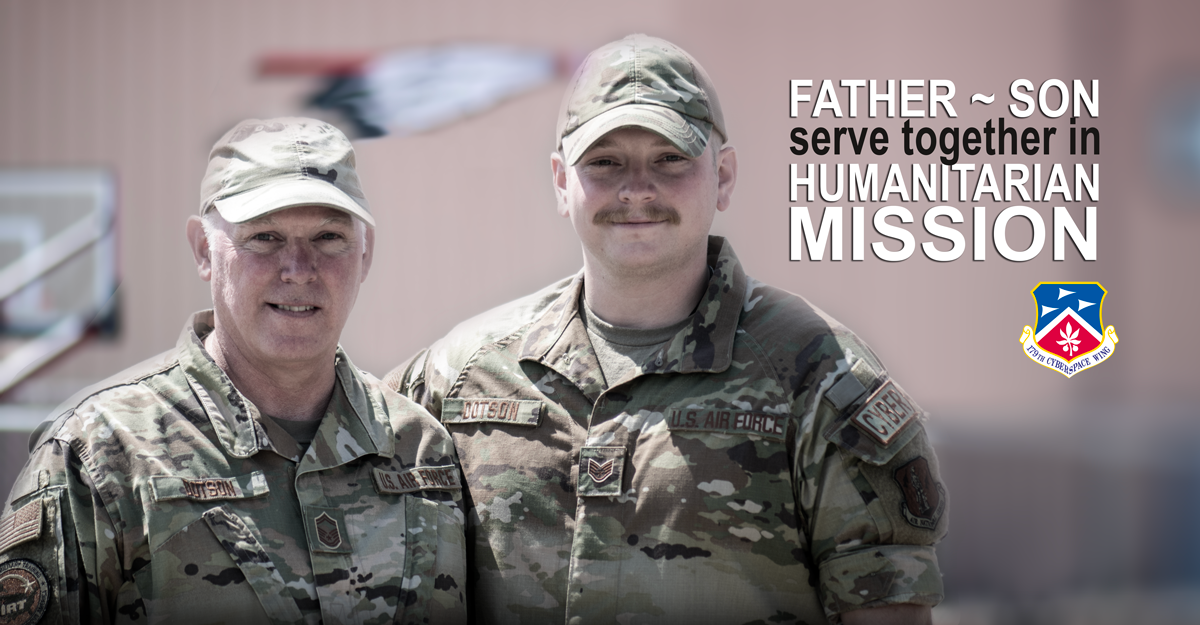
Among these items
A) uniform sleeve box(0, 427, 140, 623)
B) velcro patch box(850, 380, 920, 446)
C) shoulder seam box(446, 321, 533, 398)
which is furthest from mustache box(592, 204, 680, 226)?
uniform sleeve box(0, 427, 140, 623)

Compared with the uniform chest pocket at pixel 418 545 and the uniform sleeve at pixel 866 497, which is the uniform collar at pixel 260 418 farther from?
the uniform sleeve at pixel 866 497

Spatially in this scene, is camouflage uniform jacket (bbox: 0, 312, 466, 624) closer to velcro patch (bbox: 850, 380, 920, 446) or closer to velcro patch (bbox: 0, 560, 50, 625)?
velcro patch (bbox: 0, 560, 50, 625)

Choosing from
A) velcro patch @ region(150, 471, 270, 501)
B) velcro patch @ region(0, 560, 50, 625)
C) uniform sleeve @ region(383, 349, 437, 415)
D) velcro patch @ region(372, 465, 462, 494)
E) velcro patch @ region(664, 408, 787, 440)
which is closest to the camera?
velcro patch @ region(0, 560, 50, 625)

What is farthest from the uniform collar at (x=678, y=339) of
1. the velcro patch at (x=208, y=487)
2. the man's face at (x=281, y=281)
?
the velcro patch at (x=208, y=487)

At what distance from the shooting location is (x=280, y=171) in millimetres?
2352

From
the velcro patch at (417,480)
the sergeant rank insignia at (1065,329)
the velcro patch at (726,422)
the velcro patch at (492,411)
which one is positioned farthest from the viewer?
the sergeant rank insignia at (1065,329)

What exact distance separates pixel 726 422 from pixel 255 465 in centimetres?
114

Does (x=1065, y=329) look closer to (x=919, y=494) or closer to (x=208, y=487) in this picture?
(x=919, y=494)

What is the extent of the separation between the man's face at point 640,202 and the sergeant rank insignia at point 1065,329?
2.87 metres

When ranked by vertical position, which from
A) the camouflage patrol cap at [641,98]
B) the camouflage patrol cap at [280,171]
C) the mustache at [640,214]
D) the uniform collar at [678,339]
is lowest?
the uniform collar at [678,339]

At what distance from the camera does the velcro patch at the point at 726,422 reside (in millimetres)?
2557

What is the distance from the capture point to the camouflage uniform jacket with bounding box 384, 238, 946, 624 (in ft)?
8.21

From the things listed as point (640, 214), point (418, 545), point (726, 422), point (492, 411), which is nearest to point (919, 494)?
point (726, 422)

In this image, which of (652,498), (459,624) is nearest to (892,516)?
(652,498)
